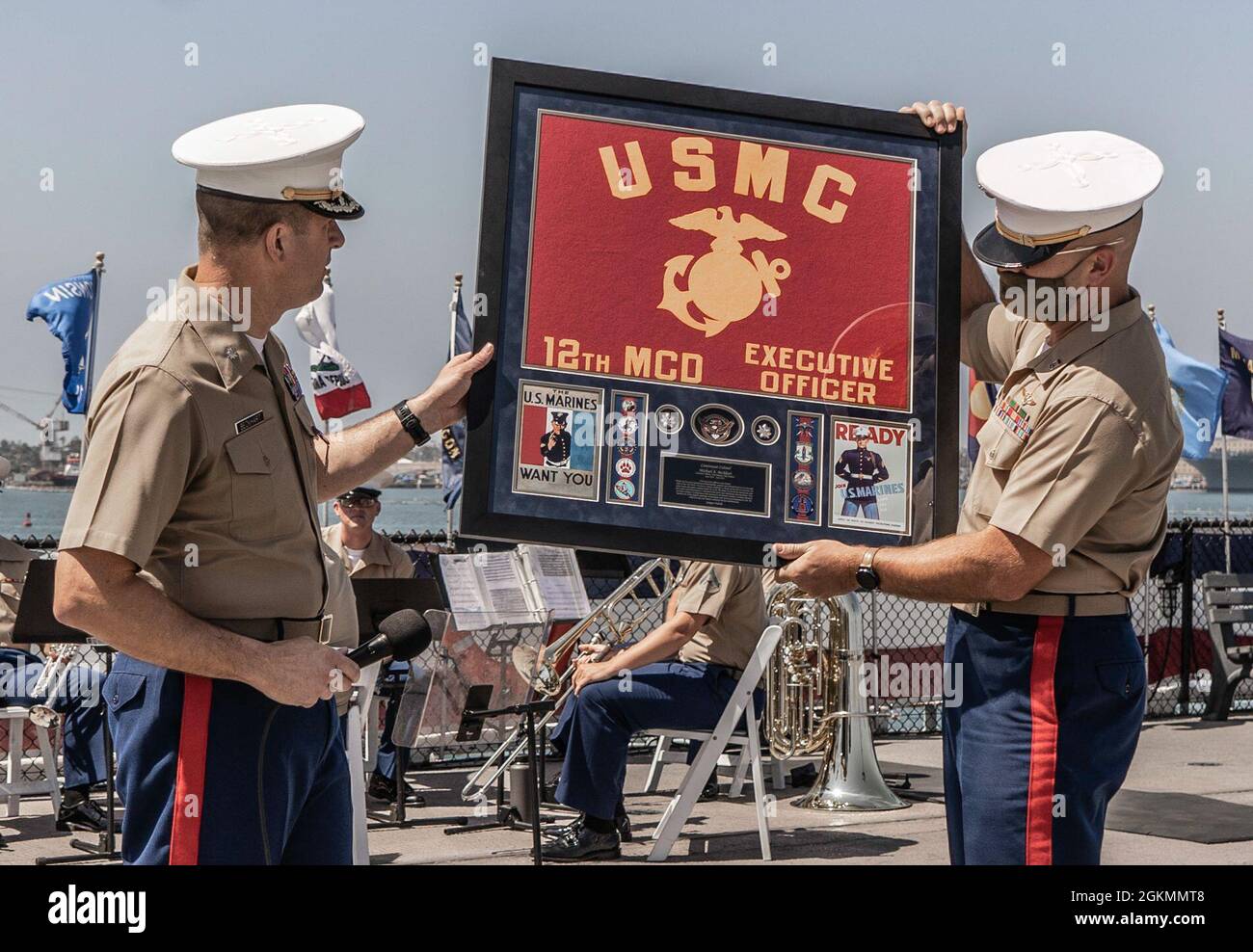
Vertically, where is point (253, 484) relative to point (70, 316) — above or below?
below

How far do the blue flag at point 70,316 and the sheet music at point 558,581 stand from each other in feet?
20.9

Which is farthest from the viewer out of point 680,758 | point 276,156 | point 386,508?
point 386,508

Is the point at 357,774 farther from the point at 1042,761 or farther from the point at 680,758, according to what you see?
the point at 680,758

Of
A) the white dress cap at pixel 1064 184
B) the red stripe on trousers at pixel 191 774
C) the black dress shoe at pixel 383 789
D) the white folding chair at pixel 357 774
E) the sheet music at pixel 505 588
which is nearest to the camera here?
the red stripe on trousers at pixel 191 774

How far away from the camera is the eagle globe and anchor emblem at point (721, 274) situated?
411cm

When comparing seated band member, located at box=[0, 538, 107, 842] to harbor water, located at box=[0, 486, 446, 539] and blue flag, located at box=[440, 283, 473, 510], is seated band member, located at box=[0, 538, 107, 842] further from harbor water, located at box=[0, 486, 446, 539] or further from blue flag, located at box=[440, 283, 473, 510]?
harbor water, located at box=[0, 486, 446, 539]

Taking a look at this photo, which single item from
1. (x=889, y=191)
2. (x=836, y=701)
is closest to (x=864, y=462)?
(x=889, y=191)

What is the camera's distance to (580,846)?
26.2 feet

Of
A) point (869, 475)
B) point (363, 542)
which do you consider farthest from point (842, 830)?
point (869, 475)

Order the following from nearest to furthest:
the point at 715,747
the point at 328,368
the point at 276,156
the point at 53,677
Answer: the point at 276,156 < the point at 715,747 < the point at 53,677 < the point at 328,368

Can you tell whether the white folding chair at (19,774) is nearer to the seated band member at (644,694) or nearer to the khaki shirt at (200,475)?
the seated band member at (644,694)

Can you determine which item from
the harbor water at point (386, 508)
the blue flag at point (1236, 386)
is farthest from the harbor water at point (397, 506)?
the blue flag at point (1236, 386)

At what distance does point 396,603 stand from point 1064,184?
5.76 m

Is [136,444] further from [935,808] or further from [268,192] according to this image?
[935,808]
